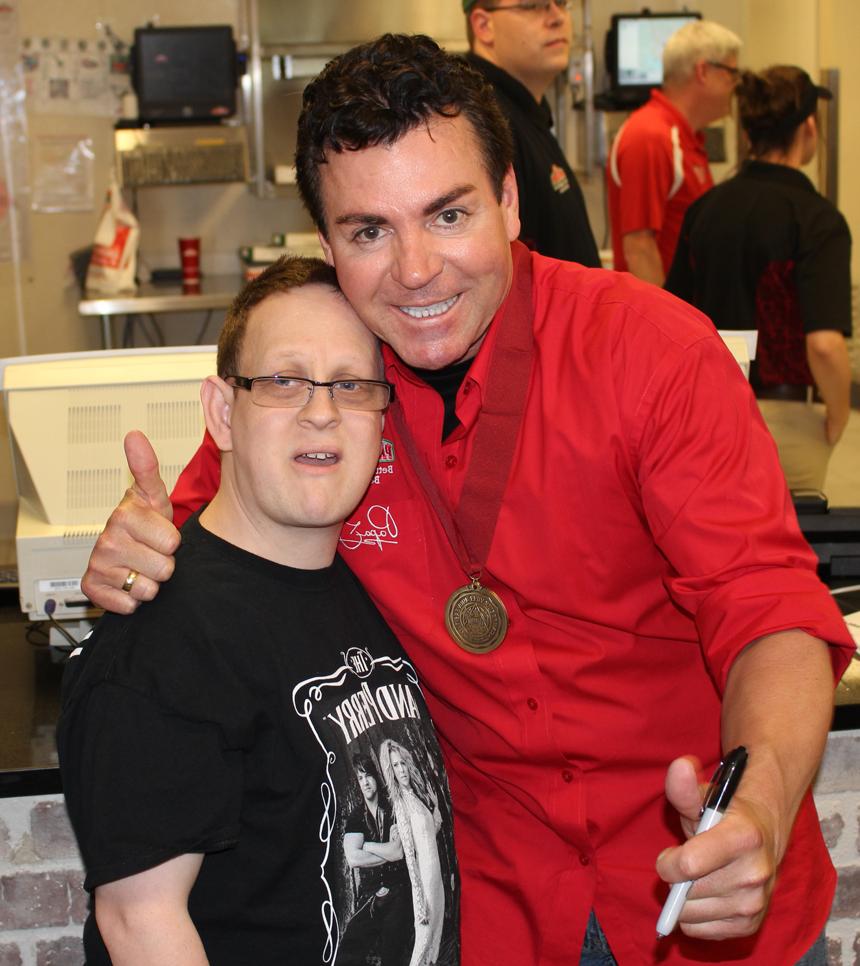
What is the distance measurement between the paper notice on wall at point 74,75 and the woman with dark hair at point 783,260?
3.70 metres

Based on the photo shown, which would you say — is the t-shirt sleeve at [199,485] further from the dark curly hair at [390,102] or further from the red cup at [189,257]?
the red cup at [189,257]

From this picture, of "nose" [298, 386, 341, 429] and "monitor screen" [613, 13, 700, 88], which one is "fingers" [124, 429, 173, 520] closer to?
"nose" [298, 386, 341, 429]

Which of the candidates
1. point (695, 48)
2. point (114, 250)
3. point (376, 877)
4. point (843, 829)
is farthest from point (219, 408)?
point (114, 250)

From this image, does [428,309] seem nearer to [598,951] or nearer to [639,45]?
[598,951]

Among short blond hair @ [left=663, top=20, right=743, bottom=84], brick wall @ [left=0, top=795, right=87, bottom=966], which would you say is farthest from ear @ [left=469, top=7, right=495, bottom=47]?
brick wall @ [left=0, top=795, right=87, bottom=966]

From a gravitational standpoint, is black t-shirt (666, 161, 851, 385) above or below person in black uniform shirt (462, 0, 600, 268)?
below

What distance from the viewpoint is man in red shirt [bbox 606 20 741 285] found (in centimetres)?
411

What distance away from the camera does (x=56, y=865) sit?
1665 mm

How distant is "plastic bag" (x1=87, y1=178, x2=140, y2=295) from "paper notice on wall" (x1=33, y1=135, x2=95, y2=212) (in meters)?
0.38

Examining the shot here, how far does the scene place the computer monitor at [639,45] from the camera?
615 cm
